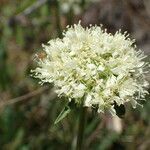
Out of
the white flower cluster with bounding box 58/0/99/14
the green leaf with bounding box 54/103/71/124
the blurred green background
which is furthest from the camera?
the white flower cluster with bounding box 58/0/99/14

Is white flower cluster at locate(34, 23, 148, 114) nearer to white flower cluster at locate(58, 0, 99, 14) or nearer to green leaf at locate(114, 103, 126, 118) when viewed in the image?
green leaf at locate(114, 103, 126, 118)

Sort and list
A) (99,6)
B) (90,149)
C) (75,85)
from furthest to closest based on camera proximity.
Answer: (99,6) → (90,149) → (75,85)

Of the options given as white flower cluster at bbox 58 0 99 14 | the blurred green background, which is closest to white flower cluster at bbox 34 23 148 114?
the blurred green background

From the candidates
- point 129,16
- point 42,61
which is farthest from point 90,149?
point 129,16

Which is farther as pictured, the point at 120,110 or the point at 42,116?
the point at 42,116

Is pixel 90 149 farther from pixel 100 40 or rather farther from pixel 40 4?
pixel 100 40

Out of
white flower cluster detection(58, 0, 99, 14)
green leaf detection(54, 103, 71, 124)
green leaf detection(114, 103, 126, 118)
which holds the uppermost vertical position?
white flower cluster detection(58, 0, 99, 14)

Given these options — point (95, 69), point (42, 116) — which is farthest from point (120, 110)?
point (42, 116)

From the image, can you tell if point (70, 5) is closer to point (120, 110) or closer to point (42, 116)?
point (42, 116)
